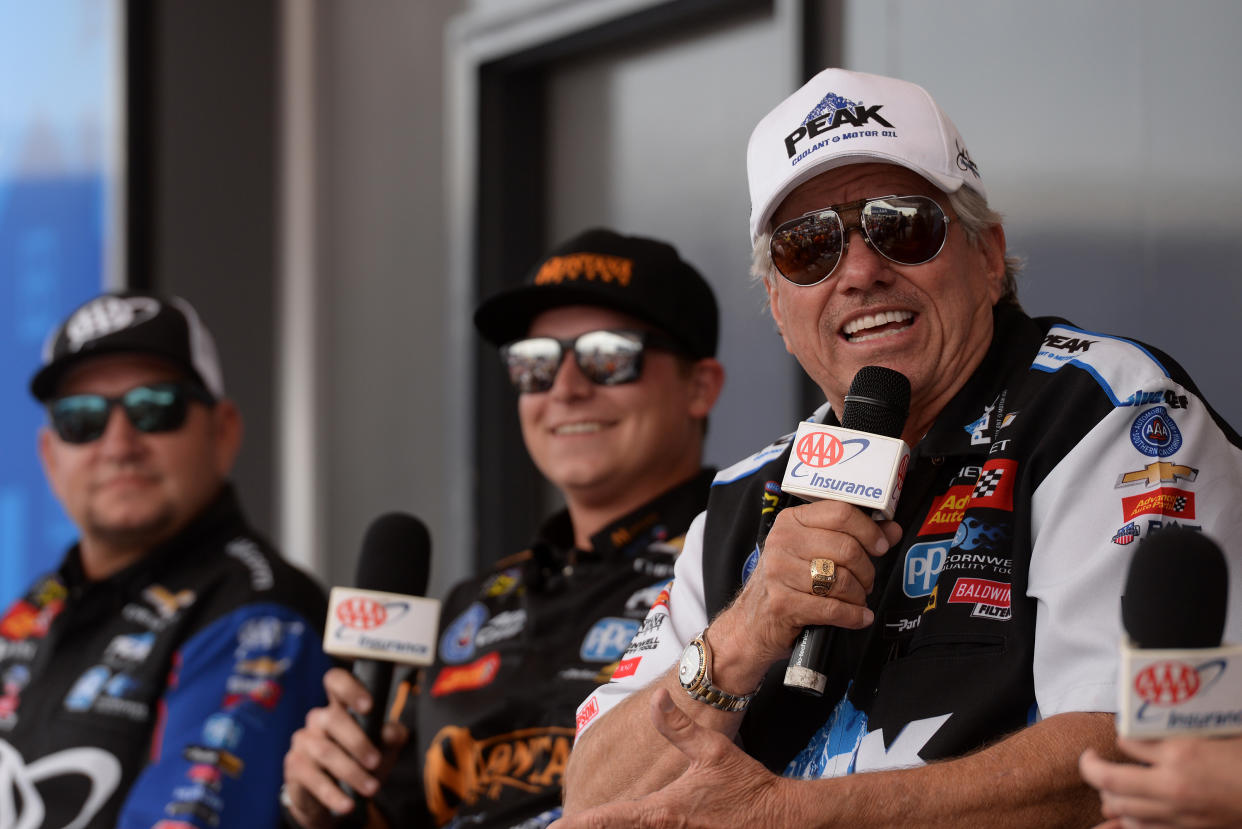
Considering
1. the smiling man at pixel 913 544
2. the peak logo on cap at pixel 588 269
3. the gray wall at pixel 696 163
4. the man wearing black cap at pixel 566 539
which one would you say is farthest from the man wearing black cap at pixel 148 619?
the gray wall at pixel 696 163

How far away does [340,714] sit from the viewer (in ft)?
8.45

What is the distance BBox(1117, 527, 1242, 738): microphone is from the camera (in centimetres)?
129

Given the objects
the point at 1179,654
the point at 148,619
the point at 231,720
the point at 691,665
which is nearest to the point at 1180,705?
the point at 1179,654

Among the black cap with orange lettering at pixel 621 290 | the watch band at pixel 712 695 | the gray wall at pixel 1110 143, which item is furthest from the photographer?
the black cap with orange lettering at pixel 621 290

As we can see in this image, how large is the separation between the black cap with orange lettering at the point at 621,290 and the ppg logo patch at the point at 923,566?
1.17m

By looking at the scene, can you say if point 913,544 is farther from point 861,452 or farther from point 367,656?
point 367,656

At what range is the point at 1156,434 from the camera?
1.79 m

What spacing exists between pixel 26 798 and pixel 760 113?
8.43ft

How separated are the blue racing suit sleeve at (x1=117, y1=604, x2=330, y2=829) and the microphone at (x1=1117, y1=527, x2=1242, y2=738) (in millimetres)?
2203

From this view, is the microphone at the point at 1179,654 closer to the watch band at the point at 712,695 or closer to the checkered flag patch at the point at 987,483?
the checkered flag patch at the point at 987,483

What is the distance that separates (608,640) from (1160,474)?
4.11 ft

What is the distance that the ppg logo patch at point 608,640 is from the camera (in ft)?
8.92

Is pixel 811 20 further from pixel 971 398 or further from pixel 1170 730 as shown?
pixel 1170 730

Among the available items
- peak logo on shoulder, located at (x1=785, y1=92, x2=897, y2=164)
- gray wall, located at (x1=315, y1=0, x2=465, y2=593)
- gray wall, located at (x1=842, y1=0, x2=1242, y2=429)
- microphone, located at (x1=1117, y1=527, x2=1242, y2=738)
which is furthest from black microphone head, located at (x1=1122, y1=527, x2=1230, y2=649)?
gray wall, located at (x1=315, y1=0, x2=465, y2=593)
